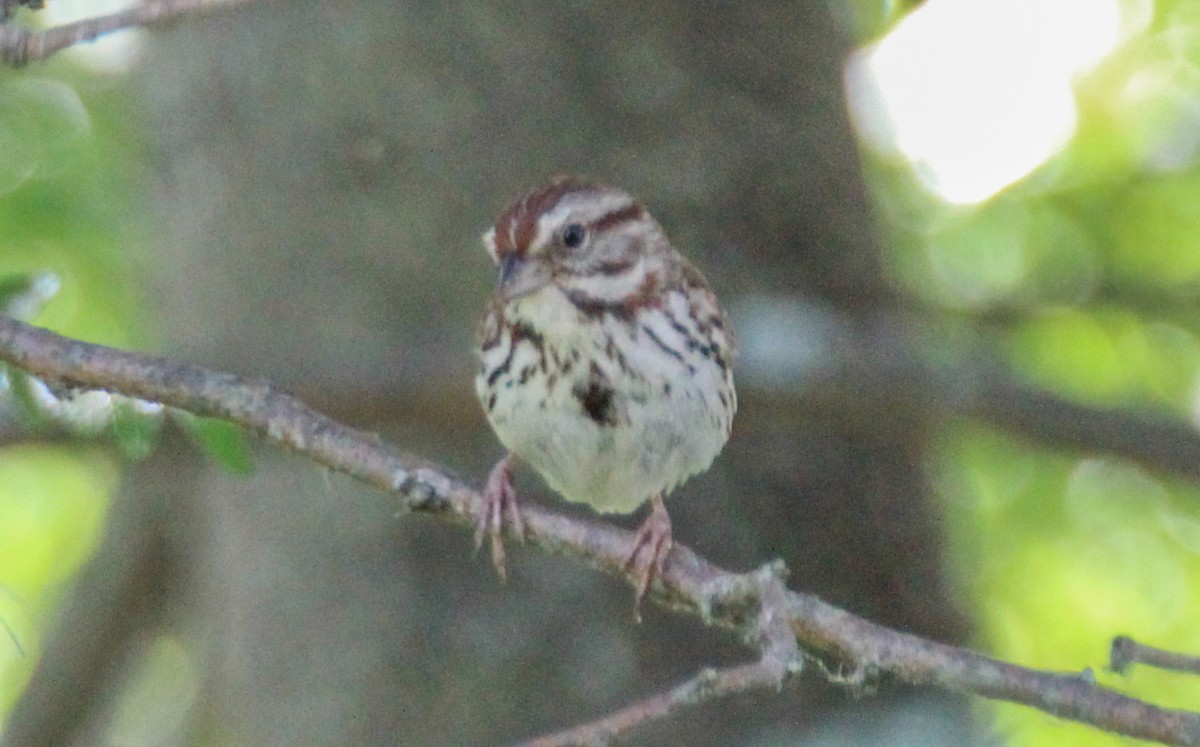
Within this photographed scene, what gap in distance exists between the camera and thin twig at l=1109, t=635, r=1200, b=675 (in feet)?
8.79

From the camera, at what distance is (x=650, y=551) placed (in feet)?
12.1

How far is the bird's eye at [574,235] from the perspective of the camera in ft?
13.4

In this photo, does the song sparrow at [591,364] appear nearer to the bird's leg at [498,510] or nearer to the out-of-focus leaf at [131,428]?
the bird's leg at [498,510]

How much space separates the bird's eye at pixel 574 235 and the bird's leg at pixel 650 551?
0.70 meters

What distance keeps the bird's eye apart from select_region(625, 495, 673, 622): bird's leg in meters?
0.70

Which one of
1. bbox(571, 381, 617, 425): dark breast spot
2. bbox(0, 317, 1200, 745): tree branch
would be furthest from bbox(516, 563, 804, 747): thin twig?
bbox(571, 381, 617, 425): dark breast spot

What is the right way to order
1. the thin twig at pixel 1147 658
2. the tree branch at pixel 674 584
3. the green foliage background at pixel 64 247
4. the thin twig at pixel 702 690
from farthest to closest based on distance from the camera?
1. the green foliage background at pixel 64 247
2. the thin twig at pixel 1147 658
3. the tree branch at pixel 674 584
4. the thin twig at pixel 702 690

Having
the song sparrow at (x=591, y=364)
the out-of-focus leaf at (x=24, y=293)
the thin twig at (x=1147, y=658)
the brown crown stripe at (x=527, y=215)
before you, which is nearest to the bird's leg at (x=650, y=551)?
the song sparrow at (x=591, y=364)

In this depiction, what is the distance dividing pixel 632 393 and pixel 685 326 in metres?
0.30

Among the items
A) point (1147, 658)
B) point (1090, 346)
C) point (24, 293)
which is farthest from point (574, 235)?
point (1090, 346)

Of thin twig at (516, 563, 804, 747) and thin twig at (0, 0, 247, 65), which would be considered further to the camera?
thin twig at (0, 0, 247, 65)

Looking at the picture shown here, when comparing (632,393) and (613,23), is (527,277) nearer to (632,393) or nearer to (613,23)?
(632,393)

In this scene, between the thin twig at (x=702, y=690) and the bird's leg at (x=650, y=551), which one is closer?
the thin twig at (x=702, y=690)

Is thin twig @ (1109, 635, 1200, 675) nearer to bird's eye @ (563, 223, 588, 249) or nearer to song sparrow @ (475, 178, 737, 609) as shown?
song sparrow @ (475, 178, 737, 609)
